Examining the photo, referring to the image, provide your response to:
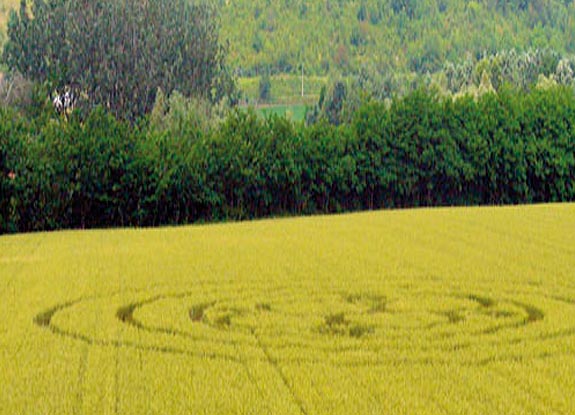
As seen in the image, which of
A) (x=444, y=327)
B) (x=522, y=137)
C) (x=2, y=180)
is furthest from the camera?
(x=522, y=137)

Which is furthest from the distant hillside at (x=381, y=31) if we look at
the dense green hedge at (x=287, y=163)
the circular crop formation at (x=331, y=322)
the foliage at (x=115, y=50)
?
the circular crop formation at (x=331, y=322)

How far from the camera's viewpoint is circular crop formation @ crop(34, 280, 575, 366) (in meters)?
7.83

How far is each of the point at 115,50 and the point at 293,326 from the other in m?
53.3

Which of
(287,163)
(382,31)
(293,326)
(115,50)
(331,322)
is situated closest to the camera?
(293,326)

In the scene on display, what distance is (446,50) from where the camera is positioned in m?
141

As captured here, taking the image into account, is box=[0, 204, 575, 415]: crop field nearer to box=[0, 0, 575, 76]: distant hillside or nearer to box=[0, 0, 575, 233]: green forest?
box=[0, 0, 575, 233]: green forest

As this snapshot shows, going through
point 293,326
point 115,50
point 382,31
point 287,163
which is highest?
point 382,31

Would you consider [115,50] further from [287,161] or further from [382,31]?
[382,31]

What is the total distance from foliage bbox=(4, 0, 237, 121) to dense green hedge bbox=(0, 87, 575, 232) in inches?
1240

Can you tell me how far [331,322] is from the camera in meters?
9.07

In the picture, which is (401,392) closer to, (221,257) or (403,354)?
(403,354)

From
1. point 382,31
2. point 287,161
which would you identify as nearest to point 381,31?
point 382,31

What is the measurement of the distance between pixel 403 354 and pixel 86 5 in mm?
57645

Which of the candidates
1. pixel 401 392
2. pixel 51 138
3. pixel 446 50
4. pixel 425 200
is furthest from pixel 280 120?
pixel 446 50
